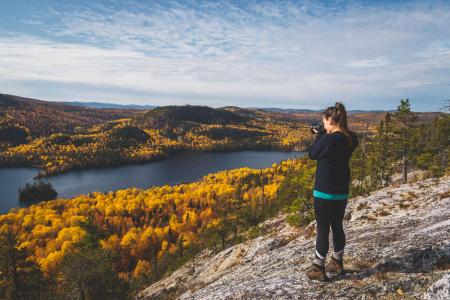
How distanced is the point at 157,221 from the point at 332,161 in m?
160

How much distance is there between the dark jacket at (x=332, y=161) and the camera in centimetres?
754

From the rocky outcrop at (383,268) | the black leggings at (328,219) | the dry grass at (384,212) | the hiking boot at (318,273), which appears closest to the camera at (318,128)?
the black leggings at (328,219)

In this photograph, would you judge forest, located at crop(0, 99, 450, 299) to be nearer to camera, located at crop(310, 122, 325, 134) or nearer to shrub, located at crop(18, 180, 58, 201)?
camera, located at crop(310, 122, 325, 134)

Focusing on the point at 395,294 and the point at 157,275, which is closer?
the point at 395,294

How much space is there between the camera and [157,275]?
8481 cm

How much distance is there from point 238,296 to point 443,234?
273 inches

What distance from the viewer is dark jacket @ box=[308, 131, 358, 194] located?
754cm

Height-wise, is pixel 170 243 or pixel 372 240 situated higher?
pixel 372 240

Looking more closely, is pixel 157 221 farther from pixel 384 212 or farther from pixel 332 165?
pixel 332 165

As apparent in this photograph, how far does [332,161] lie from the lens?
25.1 feet

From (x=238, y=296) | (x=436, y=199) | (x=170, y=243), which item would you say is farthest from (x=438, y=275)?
(x=170, y=243)

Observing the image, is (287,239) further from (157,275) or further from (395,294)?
(157,275)

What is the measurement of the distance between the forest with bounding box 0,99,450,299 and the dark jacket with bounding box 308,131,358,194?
1942cm

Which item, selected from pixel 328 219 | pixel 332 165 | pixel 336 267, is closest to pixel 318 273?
pixel 336 267
